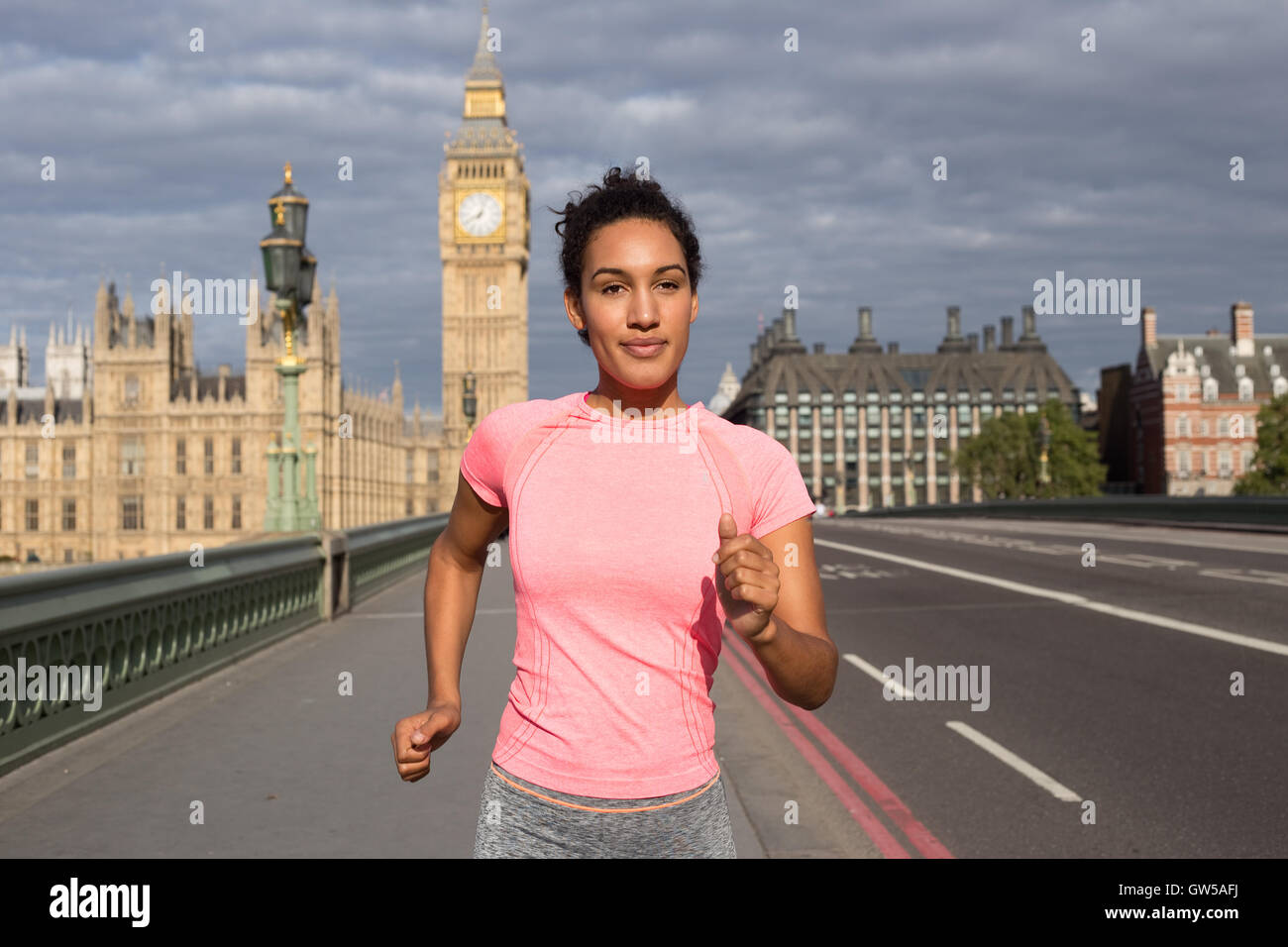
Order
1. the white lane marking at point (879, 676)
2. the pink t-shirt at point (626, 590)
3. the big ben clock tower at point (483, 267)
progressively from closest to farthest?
the pink t-shirt at point (626, 590), the white lane marking at point (879, 676), the big ben clock tower at point (483, 267)

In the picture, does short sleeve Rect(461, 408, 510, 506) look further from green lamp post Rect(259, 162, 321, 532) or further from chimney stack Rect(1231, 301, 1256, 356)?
chimney stack Rect(1231, 301, 1256, 356)

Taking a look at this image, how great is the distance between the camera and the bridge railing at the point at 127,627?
6.59 meters

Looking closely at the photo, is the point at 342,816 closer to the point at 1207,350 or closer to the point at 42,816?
the point at 42,816

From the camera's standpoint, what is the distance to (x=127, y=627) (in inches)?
324

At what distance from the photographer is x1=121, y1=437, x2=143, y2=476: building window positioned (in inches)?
3659

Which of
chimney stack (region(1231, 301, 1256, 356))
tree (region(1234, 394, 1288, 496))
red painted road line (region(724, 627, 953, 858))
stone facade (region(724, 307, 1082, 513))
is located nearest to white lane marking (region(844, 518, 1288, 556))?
red painted road line (region(724, 627, 953, 858))

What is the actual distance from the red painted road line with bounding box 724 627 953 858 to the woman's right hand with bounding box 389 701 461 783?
215cm

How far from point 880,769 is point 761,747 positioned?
3.04ft

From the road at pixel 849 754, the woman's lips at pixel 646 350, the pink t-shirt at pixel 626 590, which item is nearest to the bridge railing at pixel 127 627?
the road at pixel 849 754

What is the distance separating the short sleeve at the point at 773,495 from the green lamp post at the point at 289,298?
12.7 metres

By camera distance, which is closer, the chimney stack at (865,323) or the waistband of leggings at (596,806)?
the waistband of leggings at (596,806)

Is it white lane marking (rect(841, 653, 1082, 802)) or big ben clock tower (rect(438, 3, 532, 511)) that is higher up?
big ben clock tower (rect(438, 3, 532, 511))

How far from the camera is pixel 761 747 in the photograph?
26.5ft

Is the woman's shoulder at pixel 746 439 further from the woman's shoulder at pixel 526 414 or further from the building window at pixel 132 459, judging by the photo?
the building window at pixel 132 459
